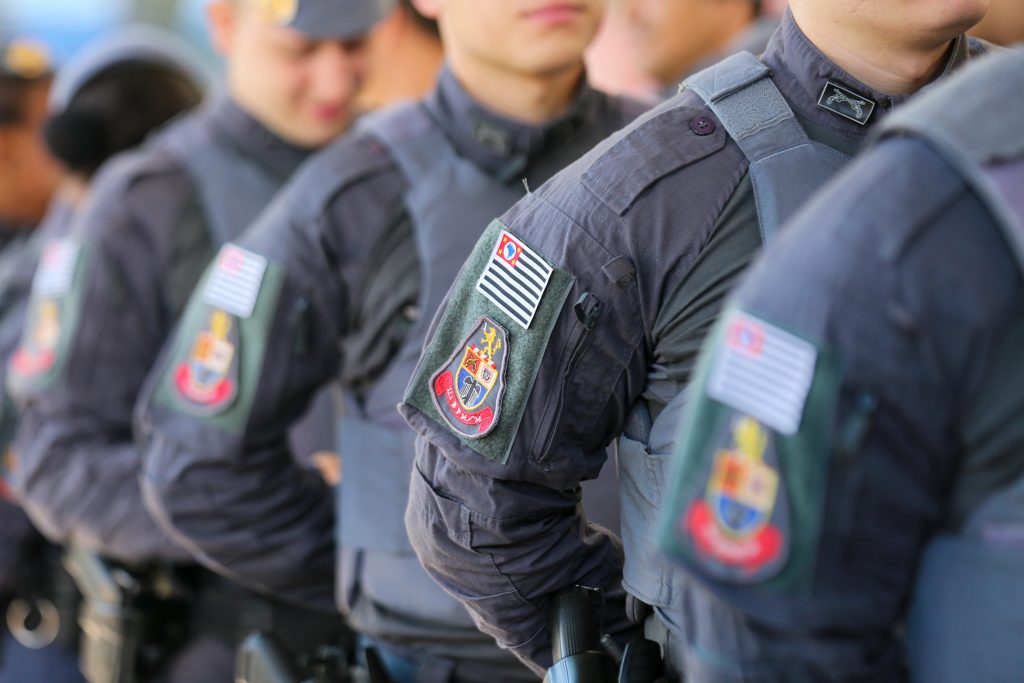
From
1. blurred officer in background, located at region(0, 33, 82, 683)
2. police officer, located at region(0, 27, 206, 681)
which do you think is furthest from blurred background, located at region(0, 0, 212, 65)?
blurred officer in background, located at region(0, 33, 82, 683)

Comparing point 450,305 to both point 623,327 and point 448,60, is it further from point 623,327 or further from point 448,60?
point 448,60

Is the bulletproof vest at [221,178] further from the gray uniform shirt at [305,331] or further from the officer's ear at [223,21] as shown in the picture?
the gray uniform shirt at [305,331]

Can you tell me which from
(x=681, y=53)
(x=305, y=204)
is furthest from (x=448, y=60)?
(x=681, y=53)

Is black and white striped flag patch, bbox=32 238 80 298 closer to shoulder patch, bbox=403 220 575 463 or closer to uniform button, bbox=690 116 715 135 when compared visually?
shoulder patch, bbox=403 220 575 463

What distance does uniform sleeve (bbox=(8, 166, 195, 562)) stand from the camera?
9.21 feet

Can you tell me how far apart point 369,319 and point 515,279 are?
743 millimetres

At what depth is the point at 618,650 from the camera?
1633 millimetres

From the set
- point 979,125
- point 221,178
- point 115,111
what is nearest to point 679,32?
point 221,178

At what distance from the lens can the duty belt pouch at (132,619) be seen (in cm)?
284

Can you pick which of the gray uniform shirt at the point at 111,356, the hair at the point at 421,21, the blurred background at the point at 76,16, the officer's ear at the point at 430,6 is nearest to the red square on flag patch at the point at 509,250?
the officer's ear at the point at 430,6

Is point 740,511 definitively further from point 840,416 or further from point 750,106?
point 750,106

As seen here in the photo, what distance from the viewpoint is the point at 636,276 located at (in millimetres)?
1466

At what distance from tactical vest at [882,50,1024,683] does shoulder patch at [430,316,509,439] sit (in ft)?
1.71

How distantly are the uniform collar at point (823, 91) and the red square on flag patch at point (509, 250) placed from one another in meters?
0.33
